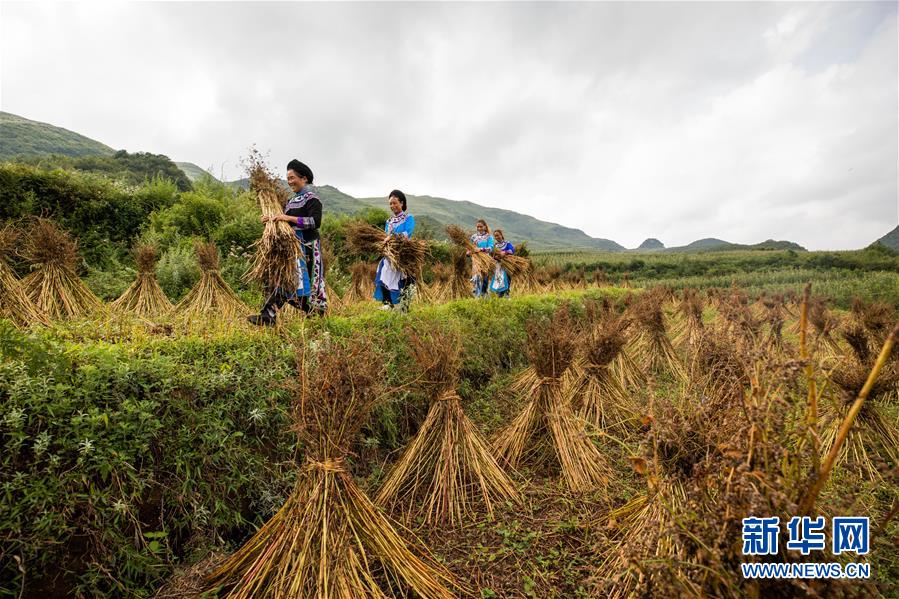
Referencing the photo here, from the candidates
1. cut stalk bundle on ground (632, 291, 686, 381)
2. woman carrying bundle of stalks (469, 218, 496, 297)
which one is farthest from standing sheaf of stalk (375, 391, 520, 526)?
woman carrying bundle of stalks (469, 218, 496, 297)

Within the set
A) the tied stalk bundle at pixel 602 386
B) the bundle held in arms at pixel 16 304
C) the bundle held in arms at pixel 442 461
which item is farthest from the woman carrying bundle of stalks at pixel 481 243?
the bundle held in arms at pixel 16 304

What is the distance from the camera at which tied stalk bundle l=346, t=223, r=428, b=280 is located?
16.0 feet

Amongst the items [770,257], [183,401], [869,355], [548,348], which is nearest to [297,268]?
[183,401]

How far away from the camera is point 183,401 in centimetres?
216

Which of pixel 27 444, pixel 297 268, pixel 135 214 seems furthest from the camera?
pixel 135 214

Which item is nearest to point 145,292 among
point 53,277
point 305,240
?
point 53,277

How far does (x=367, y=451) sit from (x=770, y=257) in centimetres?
4439

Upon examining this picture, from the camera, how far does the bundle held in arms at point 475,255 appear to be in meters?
7.19

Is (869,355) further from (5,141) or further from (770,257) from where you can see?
(5,141)

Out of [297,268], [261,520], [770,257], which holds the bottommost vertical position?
[261,520]

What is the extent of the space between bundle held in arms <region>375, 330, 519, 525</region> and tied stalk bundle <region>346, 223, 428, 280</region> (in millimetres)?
2042

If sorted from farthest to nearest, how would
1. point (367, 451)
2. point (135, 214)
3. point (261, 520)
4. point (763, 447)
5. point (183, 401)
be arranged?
point (135, 214) < point (367, 451) < point (261, 520) < point (183, 401) < point (763, 447)

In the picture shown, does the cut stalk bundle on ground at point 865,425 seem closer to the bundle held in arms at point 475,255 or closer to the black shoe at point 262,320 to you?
the black shoe at point 262,320

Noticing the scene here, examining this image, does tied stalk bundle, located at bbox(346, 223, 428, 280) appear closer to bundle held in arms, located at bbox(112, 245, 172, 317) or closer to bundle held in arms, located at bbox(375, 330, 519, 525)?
bundle held in arms, located at bbox(375, 330, 519, 525)
